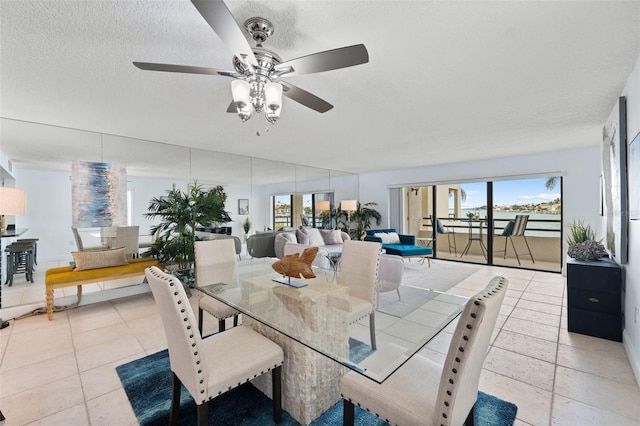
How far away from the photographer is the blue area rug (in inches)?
66.3

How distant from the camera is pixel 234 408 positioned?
1.80 meters

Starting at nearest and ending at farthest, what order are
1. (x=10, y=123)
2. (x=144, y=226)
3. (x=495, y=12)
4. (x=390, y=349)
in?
(x=390, y=349) → (x=495, y=12) → (x=10, y=123) → (x=144, y=226)

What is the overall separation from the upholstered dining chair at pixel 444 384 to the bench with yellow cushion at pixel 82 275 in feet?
11.8

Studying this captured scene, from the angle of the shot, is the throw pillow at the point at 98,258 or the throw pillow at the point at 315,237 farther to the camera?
the throw pillow at the point at 315,237

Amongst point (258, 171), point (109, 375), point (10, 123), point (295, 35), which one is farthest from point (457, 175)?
point (10, 123)

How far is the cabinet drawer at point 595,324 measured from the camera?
266 centimetres

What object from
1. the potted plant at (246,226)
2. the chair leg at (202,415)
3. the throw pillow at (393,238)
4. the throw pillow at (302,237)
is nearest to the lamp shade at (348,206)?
the throw pillow at (393,238)

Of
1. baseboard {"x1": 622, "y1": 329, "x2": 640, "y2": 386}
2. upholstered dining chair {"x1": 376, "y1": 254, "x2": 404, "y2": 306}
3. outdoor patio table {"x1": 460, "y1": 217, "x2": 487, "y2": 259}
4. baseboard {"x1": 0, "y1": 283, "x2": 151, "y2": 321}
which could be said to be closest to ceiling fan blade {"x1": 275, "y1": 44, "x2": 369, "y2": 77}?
upholstered dining chair {"x1": 376, "y1": 254, "x2": 404, "y2": 306}

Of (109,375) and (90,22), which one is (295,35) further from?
(109,375)

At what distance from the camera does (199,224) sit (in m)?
4.52

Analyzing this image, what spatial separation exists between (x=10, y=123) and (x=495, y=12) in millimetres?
4840

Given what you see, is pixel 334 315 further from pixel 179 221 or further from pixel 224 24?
pixel 179 221

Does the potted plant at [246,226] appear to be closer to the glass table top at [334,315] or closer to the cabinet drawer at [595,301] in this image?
the glass table top at [334,315]

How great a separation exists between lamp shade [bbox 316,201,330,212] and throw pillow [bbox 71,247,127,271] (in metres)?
4.63
